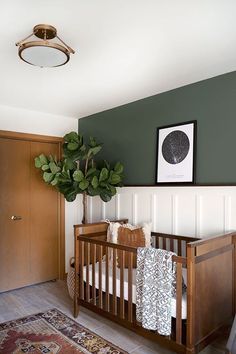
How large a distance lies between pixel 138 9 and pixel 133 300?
6.56 ft

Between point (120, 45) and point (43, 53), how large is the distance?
0.54 meters

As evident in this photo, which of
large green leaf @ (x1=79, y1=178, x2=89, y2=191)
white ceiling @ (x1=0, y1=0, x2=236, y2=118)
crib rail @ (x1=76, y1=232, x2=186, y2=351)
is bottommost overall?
crib rail @ (x1=76, y1=232, x2=186, y2=351)

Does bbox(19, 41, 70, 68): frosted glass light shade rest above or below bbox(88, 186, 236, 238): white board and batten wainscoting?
above

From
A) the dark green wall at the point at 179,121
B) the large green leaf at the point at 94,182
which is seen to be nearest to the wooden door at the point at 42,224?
the dark green wall at the point at 179,121

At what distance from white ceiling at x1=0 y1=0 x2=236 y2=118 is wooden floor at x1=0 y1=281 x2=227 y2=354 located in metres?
2.24

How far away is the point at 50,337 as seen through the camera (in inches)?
91.6

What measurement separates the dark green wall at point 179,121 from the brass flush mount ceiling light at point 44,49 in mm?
1372

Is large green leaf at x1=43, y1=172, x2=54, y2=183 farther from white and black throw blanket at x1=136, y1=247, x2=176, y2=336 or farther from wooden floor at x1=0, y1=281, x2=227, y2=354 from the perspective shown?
white and black throw blanket at x1=136, y1=247, x2=176, y2=336

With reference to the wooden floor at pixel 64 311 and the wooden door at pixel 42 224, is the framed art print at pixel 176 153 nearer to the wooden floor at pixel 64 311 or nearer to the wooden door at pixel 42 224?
the wooden floor at pixel 64 311

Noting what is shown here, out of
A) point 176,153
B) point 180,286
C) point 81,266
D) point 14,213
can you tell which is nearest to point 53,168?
point 14,213

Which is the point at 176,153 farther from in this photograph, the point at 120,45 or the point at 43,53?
the point at 43,53

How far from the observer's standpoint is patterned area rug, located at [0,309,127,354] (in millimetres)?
2143

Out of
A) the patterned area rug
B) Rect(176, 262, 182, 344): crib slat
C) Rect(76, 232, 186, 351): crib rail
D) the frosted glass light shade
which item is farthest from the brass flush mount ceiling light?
the patterned area rug

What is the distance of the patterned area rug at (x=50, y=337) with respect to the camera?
214 centimetres
